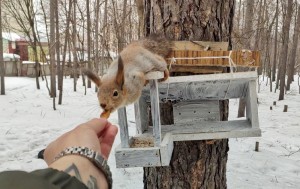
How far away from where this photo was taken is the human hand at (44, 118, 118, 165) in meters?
0.90

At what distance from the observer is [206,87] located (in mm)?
1756

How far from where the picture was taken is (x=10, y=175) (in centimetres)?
62

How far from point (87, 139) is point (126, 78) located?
27.4 inches

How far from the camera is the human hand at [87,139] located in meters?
0.90

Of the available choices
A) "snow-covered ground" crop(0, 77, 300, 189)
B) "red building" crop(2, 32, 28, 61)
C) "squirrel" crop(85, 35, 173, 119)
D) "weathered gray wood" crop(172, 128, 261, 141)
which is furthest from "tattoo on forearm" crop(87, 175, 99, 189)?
"red building" crop(2, 32, 28, 61)

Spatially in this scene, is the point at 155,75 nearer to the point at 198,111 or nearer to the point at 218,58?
the point at 218,58

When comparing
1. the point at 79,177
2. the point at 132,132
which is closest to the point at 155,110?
the point at 79,177

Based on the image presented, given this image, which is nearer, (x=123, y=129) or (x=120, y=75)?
(x=120, y=75)

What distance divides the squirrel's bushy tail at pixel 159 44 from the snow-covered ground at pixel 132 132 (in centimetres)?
80

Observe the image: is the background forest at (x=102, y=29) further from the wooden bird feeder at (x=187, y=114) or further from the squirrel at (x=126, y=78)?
the squirrel at (x=126, y=78)

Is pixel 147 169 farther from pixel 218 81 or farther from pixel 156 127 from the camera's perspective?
pixel 218 81

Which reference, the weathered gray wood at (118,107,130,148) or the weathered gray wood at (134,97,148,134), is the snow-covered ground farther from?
the weathered gray wood at (118,107,130,148)

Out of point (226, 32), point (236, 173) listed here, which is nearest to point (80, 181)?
point (226, 32)

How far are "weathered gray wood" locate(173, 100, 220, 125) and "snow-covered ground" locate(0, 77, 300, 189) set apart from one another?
0.72 meters
